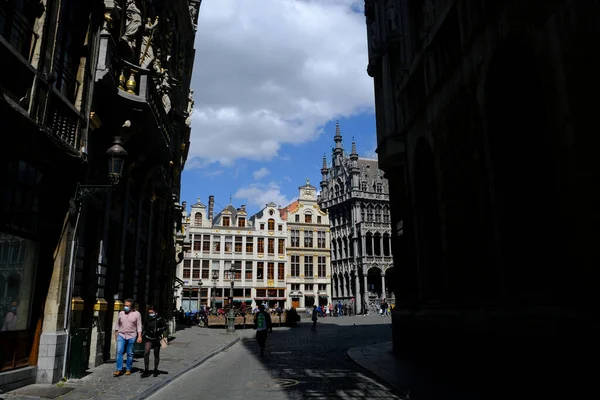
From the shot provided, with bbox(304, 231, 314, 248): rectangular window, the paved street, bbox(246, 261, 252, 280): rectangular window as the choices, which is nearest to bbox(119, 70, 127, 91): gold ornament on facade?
the paved street

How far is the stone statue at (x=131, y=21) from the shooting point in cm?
1427

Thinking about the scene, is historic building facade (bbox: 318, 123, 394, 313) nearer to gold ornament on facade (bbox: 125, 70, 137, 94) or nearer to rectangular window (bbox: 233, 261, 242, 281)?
rectangular window (bbox: 233, 261, 242, 281)

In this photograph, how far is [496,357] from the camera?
28.6ft

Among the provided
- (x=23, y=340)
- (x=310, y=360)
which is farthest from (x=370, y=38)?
(x=23, y=340)

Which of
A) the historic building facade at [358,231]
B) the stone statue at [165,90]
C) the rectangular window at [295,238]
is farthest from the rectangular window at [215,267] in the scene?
the stone statue at [165,90]

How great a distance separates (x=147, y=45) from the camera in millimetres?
15812

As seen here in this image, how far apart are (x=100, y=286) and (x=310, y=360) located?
22.0 ft

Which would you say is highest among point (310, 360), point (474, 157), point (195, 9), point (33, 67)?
point (195, 9)

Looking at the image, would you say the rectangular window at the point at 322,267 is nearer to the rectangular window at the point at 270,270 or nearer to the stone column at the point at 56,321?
the rectangular window at the point at 270,270

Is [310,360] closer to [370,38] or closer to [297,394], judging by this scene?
[297,394]

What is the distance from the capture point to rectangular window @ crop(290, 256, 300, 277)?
6931cm

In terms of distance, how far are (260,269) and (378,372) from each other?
55.7 m

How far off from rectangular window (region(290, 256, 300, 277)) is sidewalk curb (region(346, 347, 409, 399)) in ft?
176

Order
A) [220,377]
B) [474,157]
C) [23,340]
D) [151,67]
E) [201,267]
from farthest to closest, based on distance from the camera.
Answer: [201,267] < [151,67] < [220,377] < [474,157] < [23,340]
